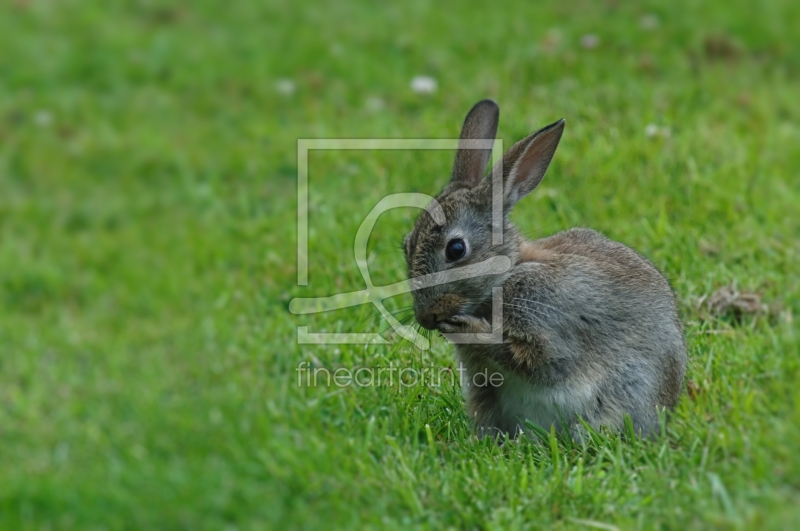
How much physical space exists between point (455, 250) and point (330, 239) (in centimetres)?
212

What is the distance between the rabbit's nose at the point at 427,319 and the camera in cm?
462

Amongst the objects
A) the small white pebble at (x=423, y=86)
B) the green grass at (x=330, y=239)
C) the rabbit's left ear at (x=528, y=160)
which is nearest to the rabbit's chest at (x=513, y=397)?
the green grass at (x=330, y=239)

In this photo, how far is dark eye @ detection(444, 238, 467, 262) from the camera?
4742 millimetres

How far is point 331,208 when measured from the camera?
7.14m

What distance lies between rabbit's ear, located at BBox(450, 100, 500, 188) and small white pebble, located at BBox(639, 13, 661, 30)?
17.7 feet

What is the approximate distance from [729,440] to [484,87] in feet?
16.9

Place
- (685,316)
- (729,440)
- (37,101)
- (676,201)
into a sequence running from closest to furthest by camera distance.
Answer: (729,440) → (685,316) → (676,201) → (37,101)

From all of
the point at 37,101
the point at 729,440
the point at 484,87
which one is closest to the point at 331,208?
the point at 484,87

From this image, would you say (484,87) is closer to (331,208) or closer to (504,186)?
(331,208)

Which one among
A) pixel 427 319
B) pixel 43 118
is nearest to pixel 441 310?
pixel 427 319

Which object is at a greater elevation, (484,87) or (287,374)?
(484,87)

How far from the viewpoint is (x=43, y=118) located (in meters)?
10.2

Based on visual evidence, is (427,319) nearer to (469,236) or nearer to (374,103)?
(469,236)

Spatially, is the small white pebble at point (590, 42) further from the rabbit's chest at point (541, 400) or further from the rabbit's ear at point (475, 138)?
the rabbit's chest at point (541, 400)
